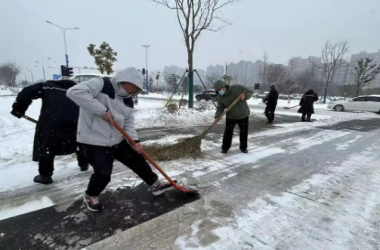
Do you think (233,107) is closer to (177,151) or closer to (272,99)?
(177,151)

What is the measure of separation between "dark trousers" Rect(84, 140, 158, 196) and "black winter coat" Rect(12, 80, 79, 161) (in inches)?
33.5

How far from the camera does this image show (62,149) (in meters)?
2.88

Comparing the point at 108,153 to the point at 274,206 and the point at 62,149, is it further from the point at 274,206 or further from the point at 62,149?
the point at 274,206

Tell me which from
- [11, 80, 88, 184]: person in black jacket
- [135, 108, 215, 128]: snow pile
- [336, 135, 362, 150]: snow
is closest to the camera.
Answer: [11, 80, 88, 184]: person in black jacket

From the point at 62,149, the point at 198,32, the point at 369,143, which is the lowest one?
the point at 369,143

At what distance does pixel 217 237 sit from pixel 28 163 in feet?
11.1

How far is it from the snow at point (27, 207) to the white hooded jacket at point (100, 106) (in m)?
0.89

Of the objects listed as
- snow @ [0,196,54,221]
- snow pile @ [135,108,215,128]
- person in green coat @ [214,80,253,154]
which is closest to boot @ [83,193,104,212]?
snow @ [0,196,54,221]

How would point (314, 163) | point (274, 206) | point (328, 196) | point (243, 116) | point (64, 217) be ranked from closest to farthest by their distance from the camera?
point (64, 217)
point (274, 206)
point (328, 196)
point (314, 163)
point (243, 116)

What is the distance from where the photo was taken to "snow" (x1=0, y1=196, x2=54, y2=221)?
2.23 m

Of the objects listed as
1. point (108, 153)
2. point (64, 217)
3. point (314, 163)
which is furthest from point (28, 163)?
point (314, 163)

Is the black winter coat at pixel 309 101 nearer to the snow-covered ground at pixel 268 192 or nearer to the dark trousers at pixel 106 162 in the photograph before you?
the snow-covered ground at pixel 268 192

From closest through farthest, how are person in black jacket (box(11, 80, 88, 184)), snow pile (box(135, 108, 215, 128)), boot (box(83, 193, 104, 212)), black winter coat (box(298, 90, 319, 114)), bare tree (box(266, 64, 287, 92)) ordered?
boot (box(83, 193, 104, 212))
person in black jacket (box(11, 80, 88, 184))
snow pile (box(135, 108, 215, 128))
black winter coat (box(298, 90, 319, 114))
bare tree (box(266, 64, 287, 92))

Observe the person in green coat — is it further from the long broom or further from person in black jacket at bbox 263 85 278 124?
person in black jacket at bbox 263 85 278 124
